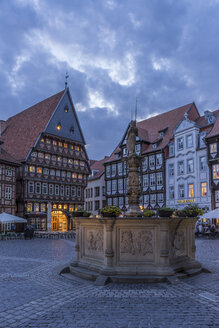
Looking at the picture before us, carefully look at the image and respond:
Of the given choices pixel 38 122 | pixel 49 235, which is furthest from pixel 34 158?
pixel 49 235

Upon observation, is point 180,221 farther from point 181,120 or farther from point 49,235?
point 181,120

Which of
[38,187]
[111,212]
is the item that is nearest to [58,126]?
[38,187]

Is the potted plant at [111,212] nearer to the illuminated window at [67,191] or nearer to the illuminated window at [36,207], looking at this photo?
the illuminated window at [36,207]

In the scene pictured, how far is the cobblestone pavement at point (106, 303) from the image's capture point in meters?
5.10

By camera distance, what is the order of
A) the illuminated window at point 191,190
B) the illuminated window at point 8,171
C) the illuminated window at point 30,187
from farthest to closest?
the illuminated window at point 30,187
the illuminated window at point 191,190
the illuminated window at point 8,171

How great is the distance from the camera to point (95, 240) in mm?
9141

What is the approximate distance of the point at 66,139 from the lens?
144 ft

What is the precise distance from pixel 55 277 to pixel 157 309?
13.0ft

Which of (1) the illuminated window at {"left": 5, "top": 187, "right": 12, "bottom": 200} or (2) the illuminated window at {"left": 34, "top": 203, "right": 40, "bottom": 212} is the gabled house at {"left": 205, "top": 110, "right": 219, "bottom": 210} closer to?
(2) the illuminated window at {"left": 34, "top": 203, "right": 40, "bottom": 212}

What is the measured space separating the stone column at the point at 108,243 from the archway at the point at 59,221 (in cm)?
3557

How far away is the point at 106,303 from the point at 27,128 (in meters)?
40.8

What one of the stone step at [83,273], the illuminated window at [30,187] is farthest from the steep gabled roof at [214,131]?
the stone step at [83,273]

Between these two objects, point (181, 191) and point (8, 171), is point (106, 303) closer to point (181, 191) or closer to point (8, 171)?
point (8, 171)

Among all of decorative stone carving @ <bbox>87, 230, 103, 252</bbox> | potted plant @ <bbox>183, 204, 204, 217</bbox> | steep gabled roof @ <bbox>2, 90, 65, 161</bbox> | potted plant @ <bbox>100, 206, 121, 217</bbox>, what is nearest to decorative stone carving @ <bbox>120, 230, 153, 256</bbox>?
potted plant @ <bbox>100, 206, 121, 217</bbox>
